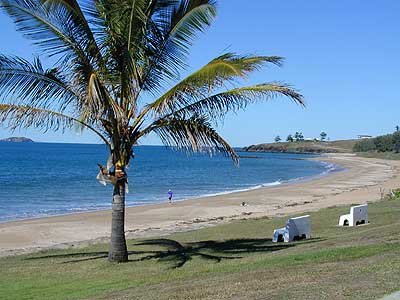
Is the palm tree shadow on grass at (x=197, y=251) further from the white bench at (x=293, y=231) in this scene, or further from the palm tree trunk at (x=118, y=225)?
the palm tree trunk at (x=118, y=225)

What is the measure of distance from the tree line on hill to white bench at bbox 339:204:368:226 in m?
124

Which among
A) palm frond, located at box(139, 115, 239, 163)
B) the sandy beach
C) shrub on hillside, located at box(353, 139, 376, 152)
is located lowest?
the sandy beach

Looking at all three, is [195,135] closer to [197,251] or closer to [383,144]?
[197,251]

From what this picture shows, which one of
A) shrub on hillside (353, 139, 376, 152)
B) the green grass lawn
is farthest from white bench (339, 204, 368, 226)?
shrub on hillside (353, 139, 376, 152)

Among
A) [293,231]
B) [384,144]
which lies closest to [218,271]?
[293,231]

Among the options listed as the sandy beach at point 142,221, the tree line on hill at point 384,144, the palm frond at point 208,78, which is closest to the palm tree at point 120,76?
the palm frond at point 208,78

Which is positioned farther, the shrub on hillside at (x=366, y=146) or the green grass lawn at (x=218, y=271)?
the shrub on hillside at (x=366, y=146)

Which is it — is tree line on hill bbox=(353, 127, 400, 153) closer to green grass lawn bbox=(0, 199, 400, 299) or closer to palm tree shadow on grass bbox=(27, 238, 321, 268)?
green grass lawn bbox=(0, 199, 400, 299)

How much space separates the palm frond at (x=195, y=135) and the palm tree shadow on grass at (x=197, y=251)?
6.65ft

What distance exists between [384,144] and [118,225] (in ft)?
465

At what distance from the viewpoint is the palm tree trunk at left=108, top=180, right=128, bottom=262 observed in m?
10.1

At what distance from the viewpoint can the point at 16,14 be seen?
9.45 meters

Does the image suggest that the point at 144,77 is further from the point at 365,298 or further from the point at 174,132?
the point at 365,298

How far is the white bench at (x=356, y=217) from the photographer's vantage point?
14438 mm
